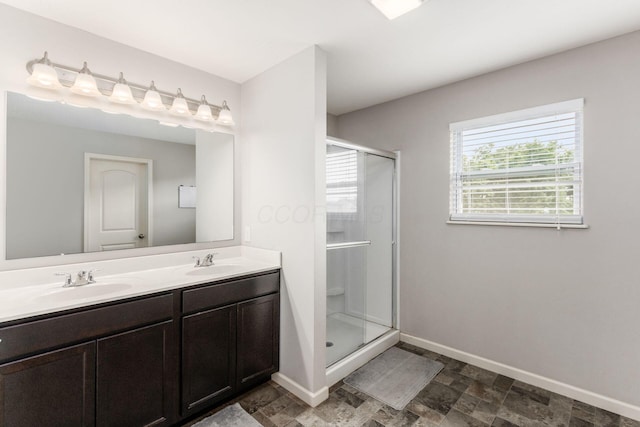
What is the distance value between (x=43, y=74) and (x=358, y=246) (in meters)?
2.54

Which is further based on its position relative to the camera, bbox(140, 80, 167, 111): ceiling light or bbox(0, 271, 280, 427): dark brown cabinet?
bbox(140, 80, 167, 111): ceiling light

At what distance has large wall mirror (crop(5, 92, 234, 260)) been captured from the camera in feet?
5.76

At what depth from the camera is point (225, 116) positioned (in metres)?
2.54

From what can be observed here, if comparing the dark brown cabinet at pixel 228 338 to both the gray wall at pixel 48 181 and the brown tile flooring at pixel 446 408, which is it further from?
the gray wall at pixel 48 181

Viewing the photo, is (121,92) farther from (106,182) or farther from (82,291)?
(82,291)

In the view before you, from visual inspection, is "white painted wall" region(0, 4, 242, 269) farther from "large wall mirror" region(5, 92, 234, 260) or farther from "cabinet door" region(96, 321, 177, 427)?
"cabinet door" region(96, 321, 177, 427)

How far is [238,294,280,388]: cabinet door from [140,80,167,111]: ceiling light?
1558 millimetres

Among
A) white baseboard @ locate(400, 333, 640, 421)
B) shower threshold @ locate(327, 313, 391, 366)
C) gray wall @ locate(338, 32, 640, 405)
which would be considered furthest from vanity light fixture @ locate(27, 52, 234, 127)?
white baseboard @ locate(400, 333, 640, 421)

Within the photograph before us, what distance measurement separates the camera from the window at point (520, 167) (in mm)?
2184

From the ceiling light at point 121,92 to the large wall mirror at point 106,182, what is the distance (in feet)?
0.42

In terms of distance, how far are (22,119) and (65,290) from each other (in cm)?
104

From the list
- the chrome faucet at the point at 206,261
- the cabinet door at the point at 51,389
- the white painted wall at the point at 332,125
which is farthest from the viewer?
the white painted wall at the point at 332,125

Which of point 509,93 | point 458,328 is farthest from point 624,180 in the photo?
point 458,328

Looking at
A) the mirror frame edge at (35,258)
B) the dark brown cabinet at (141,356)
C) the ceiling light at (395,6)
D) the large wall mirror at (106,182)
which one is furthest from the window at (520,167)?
the mirror frame edge at (35,258)
